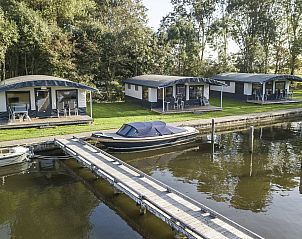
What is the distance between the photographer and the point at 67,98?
23547 millimetres

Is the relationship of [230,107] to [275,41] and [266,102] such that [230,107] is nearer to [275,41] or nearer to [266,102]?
[266,102]

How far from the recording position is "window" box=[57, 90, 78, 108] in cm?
2334

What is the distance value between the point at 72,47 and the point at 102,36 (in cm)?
369

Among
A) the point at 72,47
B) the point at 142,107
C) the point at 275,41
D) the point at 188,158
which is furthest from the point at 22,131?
the point at 275,41

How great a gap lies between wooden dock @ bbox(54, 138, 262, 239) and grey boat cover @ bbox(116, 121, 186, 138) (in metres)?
3.17

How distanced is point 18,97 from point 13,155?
7939 mm

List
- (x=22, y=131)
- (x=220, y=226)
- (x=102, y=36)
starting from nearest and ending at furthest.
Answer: (x=220, y=226) < (x=22, y=131) < (x=102, y=36)

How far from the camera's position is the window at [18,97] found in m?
22.1

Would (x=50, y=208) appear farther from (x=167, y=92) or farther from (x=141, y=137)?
(x=167, y=92)

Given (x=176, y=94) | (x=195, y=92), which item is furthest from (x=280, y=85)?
(x=176, y=94)

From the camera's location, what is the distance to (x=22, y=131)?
20109mm

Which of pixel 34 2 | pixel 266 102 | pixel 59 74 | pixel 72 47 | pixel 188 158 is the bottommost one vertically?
pixel 188 158

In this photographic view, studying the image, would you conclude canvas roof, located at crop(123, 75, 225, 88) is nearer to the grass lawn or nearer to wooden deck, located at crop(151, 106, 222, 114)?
wooden deck, located at crop(151, 106, 222, 114)

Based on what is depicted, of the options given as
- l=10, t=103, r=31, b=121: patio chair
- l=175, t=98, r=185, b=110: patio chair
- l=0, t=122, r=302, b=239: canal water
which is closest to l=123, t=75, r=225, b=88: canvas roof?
l=175, t=98, r=185, b=110: patio chair
